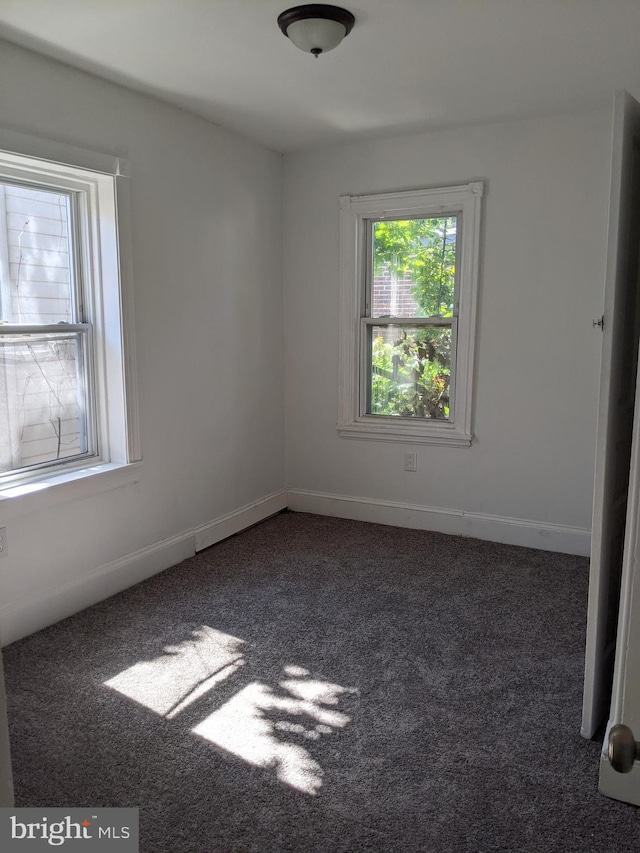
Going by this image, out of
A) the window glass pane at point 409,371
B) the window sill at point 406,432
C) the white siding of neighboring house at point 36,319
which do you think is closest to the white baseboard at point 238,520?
the window sill at point 406,432

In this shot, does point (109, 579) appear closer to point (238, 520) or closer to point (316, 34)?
point (238, 520)

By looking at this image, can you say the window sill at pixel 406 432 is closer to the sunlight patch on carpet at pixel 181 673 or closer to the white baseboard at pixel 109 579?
the white baseboard at pixel 109 579

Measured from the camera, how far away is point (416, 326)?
13.9ft

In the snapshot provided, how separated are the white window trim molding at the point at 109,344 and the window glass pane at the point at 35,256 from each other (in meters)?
0.12

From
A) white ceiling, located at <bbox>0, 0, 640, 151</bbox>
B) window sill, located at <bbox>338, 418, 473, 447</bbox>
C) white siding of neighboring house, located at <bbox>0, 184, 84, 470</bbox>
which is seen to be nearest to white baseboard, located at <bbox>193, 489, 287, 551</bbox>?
window sill, located at <bbox>338, 418, 473, 447</bbox>

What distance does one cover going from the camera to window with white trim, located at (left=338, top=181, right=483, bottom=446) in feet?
13.2

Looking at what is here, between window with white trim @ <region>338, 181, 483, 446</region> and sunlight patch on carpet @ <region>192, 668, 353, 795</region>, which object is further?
window with white trim @ <region>338, 181, 483, 446</region>

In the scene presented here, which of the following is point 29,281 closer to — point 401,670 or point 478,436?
point 401,670

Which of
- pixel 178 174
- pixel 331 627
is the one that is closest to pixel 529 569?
pixel 331 627

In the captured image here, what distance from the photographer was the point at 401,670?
2.63 metres

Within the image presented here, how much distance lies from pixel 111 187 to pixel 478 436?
2.51 m

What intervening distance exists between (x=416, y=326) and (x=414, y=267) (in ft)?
1.22

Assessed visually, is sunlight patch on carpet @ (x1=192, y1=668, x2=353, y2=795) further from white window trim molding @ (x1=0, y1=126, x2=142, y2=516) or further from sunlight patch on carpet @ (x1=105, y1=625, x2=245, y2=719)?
white window trim molding @ (x1=0, y1=126, x2=142, y2=516)

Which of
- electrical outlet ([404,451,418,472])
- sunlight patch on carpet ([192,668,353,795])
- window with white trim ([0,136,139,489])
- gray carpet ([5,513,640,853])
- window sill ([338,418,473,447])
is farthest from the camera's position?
electrical outlet ([404,451,418,472])
